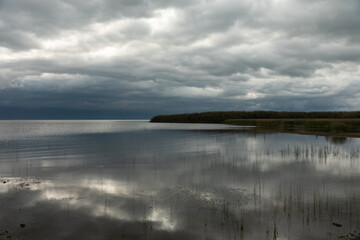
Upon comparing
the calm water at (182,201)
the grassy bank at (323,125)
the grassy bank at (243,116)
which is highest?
the grassy bank at (243,116)

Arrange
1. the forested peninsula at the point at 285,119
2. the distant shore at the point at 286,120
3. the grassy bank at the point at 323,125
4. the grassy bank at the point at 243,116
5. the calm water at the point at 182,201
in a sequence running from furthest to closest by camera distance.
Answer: the grassy bank at the point at 243,116 < the forested peninsula at the point at 285,119 < the distant shore at the point at 286,120 < the grassy bank at the point at 323,125 < the calm water at the point at 182,201

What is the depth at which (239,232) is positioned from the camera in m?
8.88

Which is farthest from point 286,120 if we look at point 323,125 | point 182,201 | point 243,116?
point 182,201

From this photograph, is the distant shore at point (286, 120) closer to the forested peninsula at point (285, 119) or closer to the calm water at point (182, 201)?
the forested peninsula at point (285, 119)

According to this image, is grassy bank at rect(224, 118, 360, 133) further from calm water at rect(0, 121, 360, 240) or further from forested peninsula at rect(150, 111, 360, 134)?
calm water at rect(0, 121, 360, 240)

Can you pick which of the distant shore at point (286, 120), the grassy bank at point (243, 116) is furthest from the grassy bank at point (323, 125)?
the grassy bank at point (243, 116)

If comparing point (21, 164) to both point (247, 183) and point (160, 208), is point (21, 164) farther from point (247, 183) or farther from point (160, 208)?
point (247, 183)

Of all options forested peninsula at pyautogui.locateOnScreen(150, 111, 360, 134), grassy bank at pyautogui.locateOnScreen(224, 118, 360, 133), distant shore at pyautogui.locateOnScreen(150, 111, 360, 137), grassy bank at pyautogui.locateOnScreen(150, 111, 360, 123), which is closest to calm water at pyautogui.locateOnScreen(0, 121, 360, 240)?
grassy bank at pyautogui.locateOnScreen(224, 118, 360, 133)

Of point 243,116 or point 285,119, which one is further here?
point 243,116

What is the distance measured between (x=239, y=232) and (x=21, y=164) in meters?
22.2

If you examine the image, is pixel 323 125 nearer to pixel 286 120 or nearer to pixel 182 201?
pixel 286 120

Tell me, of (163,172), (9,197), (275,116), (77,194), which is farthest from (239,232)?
Answer: (275,116)

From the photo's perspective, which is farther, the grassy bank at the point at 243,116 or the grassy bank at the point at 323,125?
the grassy bank at the point at 243,116

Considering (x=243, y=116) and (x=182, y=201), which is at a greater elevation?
(x=243, y=116)
